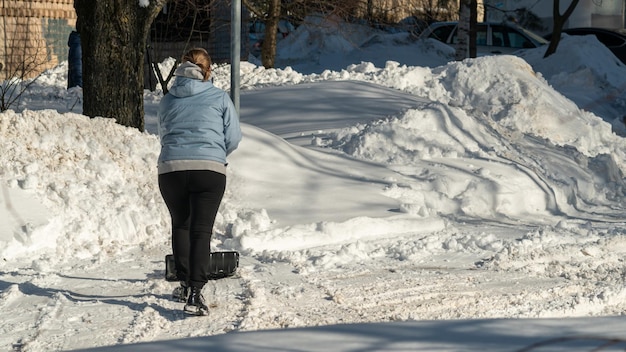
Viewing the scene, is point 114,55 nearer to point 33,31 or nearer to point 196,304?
point 196,304

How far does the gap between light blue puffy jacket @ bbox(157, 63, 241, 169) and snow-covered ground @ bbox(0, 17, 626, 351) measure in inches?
37.0

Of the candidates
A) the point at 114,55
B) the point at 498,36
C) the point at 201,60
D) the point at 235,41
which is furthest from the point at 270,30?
the point at 201,60

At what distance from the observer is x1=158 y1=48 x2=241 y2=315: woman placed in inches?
243

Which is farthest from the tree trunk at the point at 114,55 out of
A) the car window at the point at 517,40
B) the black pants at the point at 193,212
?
the car window at the point at 517,40

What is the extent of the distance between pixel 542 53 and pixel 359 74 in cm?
849

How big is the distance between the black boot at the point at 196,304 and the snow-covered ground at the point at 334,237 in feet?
0.19

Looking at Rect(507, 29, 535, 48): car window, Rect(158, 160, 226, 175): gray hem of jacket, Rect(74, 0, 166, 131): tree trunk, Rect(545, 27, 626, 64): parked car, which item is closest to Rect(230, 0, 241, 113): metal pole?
Rect(74, 0, 166, 131): tree trunk

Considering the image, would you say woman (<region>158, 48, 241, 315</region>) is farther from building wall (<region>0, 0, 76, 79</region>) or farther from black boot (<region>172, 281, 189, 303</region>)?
building wall (<region>0, 0, 76, 79</region>)

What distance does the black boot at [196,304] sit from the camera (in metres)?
6.09

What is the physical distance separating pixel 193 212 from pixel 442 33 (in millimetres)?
23351

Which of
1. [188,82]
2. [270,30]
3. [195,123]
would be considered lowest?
[270,30]

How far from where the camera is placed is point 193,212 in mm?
6191

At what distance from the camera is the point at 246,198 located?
29.2 feet

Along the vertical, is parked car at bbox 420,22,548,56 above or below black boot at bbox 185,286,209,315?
above
